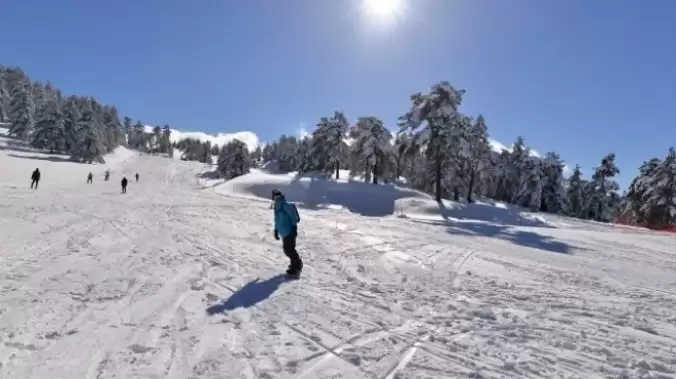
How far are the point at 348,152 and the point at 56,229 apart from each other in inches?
1718

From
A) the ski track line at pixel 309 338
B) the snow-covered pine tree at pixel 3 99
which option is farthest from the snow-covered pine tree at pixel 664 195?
the snow-covered pine tree at pixel 3 99

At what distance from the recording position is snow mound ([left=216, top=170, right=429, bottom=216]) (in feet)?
123

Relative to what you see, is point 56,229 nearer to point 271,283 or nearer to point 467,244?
point 271,283

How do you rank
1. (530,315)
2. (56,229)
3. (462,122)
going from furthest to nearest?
(462,122) → (56,229) → (530,315)

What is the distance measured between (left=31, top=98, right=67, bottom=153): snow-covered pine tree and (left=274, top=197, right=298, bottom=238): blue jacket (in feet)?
275

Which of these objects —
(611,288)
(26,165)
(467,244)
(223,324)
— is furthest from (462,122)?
(26,165)

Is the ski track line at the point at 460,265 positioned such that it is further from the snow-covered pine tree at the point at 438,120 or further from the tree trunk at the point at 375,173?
the tree trunk at the point at 375,173

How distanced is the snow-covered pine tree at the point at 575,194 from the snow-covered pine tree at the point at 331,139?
33889 millimetres

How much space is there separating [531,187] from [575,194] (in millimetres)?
9540

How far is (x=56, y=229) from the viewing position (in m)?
13.0

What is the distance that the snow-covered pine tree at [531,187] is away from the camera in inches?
2306

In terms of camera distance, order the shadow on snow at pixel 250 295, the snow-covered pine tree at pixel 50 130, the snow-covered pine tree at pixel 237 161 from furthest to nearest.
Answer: the snow-covered pine tree at pixel 50 130
the snow-covered pine tree at pixel 237 161
the shadow on snow at pixel 250 295

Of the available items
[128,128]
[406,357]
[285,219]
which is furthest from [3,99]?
[406,357]

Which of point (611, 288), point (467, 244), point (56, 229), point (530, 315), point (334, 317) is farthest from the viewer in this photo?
point (467, 244)
